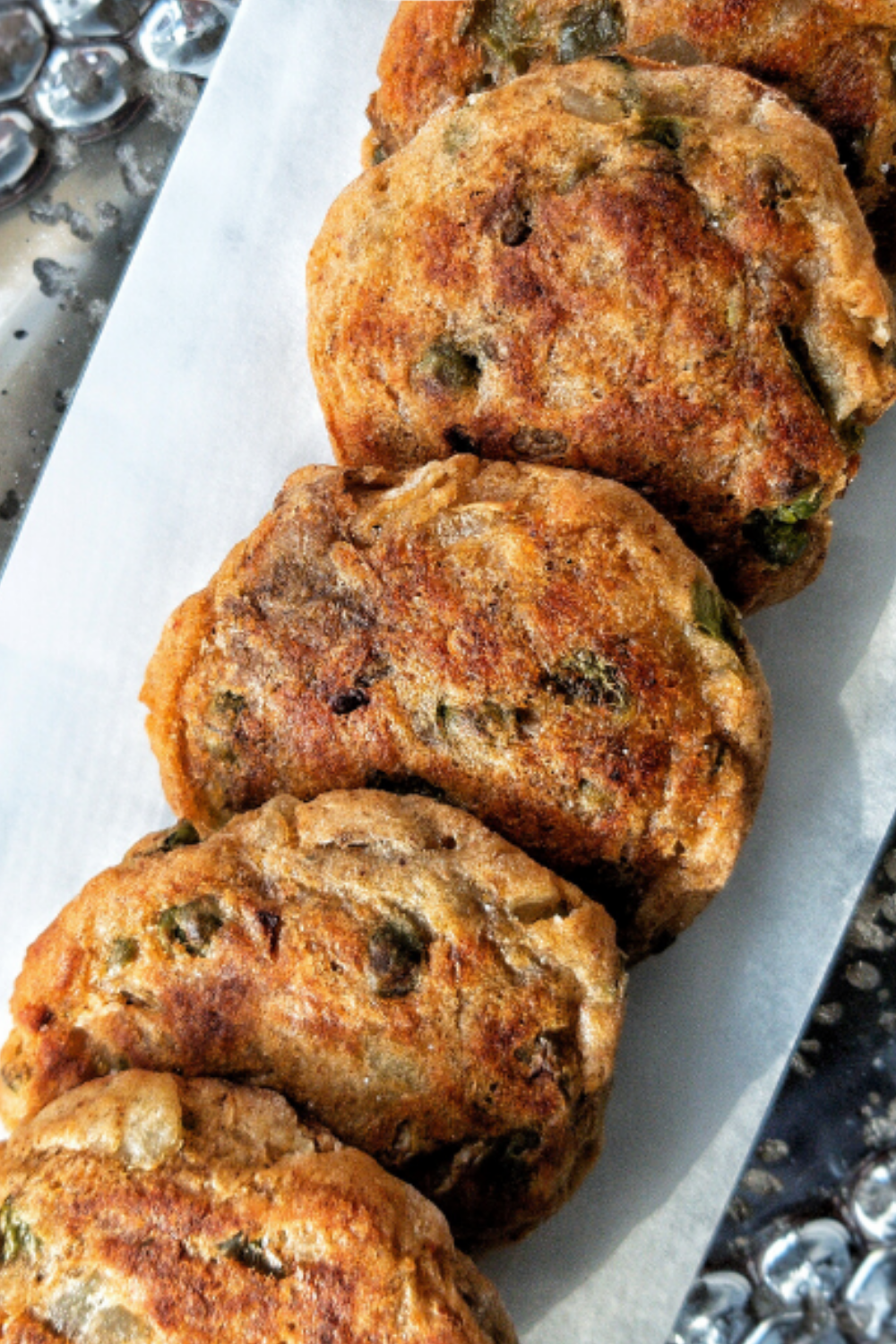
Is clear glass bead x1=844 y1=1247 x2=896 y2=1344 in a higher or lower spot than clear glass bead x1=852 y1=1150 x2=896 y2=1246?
lower

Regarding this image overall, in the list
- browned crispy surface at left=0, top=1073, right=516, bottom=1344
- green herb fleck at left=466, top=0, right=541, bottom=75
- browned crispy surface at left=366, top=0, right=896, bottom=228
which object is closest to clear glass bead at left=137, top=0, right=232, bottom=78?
browned crispy surface at left=366, top=0, right=896, bottom=228

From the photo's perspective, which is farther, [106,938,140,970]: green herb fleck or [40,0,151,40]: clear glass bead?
[40,0,151,40]: clear glass bead

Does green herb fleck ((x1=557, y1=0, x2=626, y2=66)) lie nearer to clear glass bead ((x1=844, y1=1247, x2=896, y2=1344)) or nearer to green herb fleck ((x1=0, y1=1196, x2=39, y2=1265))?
green herb fleck ((x1=0, y1=1196, x2=39, y2=1265))

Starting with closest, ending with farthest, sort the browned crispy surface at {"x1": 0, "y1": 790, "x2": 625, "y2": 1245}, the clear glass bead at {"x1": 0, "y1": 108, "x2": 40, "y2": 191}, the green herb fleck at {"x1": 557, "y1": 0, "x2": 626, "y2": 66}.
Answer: the browned crispy surface at {"x1": 0, "y1": 790, "x2": 625, "y2": 1245} → the green herb fleck at {"x1": 557, "y1": 0, "x2": 626, "y2": 66} → the clear glass bead at {"x1": 0, "y1": 108, "x2": 40, "y2": 191}

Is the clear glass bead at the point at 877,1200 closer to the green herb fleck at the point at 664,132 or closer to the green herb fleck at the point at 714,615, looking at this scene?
the green herb fleck at the point at 714,615

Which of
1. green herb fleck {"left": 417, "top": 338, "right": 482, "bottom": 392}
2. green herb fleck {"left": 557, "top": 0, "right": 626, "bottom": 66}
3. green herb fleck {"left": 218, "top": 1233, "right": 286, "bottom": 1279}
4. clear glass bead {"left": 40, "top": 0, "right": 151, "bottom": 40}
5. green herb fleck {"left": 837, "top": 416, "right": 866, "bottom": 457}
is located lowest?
green herb fleck {"left": 218, "top": 1233, "right": 286, "bottom": 1279}

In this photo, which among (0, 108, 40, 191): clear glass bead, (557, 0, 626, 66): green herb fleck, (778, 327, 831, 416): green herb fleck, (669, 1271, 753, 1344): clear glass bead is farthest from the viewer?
(0, 108, 40, 191): clear glass bead

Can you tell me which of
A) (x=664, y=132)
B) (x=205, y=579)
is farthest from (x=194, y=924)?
(x=664, y=132)

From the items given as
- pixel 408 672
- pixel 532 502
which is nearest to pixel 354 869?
pixel 408 672
